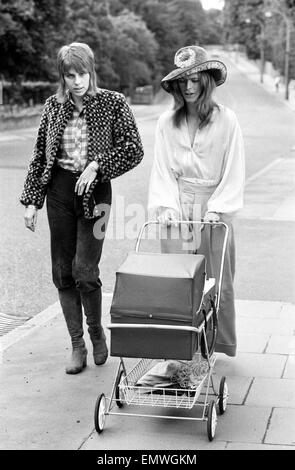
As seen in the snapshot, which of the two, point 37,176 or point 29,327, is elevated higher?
point 37,176

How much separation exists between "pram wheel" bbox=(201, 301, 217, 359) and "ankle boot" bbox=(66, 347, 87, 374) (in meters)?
1.09

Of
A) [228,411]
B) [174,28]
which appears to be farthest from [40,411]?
[174,28]

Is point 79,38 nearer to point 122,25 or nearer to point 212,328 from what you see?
point 122,25

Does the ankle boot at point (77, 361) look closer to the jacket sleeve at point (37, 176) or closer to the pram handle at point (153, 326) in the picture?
the jacket sleeve at point (37, 176)

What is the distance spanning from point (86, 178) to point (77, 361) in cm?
116

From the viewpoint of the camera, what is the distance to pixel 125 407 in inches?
191

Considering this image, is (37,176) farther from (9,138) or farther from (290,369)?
(9,138)

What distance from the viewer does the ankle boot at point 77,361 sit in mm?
5508

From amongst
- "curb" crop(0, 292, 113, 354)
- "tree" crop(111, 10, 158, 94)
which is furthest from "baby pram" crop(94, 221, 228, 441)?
"tree" crop(111, 10, 158, 94)

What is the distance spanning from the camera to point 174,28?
10800cm

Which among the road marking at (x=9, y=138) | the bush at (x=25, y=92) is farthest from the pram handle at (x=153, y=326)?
the bush at (x=25, y=92)

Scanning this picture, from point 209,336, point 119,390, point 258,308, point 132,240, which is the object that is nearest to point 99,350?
point 119,390

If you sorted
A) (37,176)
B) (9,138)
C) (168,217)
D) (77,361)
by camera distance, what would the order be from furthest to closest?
(9,138) < (77,361) < (37,176) < (168,217)

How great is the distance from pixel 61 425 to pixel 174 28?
349 ft
